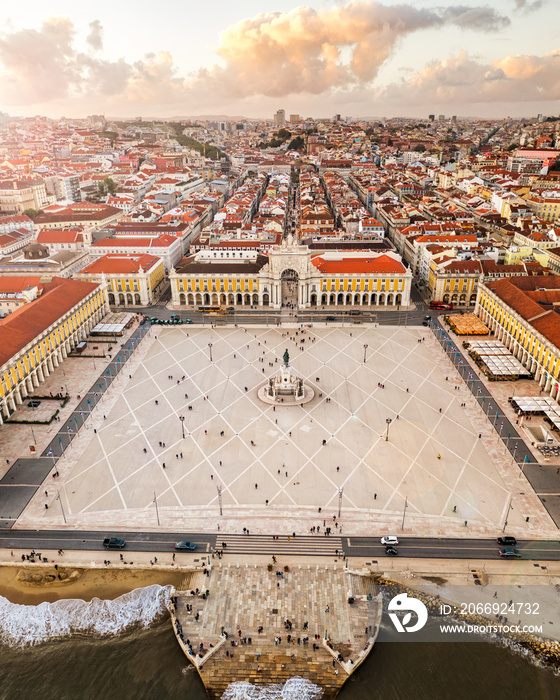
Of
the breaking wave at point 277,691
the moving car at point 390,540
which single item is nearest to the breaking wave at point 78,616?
the breaking wave at point 277,691

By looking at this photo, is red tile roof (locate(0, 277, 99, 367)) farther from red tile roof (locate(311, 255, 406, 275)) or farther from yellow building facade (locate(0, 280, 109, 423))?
red tile roof (locate(311, 255, 406, 275))

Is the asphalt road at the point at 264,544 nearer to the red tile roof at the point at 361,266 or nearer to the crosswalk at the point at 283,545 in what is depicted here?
the crosswalk at the point at 283,545

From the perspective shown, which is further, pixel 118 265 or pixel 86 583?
pixel 118 265

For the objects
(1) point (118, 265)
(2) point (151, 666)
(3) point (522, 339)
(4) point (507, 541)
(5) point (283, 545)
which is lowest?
(2) point (151, 666)

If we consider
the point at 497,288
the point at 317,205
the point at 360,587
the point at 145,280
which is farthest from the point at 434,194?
the point at 360,587

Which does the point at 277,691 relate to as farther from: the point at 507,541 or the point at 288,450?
the point at 288,450

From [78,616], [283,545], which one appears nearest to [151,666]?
[78,616]
